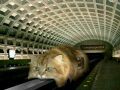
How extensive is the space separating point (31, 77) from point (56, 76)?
1155 millimetres

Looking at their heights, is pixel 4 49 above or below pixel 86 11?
below

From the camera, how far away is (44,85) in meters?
8.53

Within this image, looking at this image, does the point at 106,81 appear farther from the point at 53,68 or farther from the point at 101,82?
the point at 53,68

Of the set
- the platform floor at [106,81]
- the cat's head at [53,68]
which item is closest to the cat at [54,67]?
the cat's head at [53,68]

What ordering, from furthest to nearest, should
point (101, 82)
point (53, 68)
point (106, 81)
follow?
point (106, 81) → point (101, 82) → point (53, 68)

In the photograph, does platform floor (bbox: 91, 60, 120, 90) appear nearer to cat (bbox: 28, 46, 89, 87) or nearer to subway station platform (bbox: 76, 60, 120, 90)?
subway station platform (bbox: 76, 60, 120, 90)

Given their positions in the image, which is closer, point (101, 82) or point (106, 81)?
point (101, 82)

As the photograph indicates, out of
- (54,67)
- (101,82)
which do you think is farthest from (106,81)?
(54,67)

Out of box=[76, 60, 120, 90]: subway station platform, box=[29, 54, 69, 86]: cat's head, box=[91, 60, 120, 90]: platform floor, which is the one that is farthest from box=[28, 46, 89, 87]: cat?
box=[91, 60, 120, 90]: platform floor

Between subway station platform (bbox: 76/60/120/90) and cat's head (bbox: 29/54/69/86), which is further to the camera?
cat's head (bbox: 29/54/69/86)

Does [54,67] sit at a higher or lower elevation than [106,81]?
higher

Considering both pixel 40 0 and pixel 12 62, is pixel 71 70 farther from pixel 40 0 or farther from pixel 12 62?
pixel 40 0

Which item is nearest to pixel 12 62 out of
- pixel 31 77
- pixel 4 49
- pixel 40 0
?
pixel 40 0

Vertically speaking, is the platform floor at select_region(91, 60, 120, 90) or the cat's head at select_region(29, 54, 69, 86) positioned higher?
the cat's head at select_region(29, 54, 69, 86)
